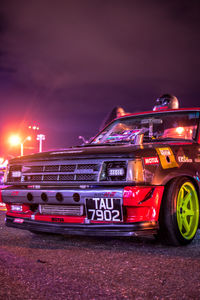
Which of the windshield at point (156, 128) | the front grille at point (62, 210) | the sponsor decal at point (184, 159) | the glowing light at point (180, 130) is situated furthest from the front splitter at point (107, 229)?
the glowing light at point (180, 130)

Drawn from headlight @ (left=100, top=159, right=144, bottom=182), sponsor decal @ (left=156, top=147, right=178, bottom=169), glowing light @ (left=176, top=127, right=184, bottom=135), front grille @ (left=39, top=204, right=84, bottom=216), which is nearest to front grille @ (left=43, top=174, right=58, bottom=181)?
front grille @ (left=39, top=204, right=84, bottom=216)

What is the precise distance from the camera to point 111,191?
11.4 ft

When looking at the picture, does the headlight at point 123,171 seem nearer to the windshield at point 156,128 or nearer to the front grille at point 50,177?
the front grille at point 50,177

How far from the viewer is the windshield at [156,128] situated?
486cm

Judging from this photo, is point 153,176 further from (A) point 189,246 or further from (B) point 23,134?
(B) point 23,134

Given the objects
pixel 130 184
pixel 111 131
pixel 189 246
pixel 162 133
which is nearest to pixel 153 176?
pixel 130 184

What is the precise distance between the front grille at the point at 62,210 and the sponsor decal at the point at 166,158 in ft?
3.17

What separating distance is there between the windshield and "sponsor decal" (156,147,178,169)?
26.9 inches

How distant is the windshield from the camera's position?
4863 mm

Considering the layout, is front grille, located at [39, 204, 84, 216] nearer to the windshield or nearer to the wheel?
the wheel

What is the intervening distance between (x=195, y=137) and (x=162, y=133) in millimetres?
519

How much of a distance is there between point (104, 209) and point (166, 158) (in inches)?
35.0

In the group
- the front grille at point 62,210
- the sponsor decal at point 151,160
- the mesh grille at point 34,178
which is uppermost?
the sponsor decal at point 151,160

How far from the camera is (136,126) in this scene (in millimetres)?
5379
